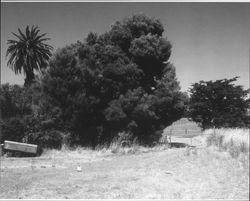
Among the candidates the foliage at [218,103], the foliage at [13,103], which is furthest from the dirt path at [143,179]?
the foliage at [218,103]

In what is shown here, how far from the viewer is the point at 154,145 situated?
1658cm

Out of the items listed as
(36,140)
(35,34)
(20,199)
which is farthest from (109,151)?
(35,34)

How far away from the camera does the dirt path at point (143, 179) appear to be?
7.16 meters

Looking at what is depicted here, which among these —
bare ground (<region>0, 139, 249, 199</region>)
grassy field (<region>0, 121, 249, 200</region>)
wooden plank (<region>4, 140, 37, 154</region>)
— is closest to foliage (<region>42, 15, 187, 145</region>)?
wooden plank (<region>4, 140, 37, 154</region>)

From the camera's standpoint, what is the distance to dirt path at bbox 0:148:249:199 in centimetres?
716

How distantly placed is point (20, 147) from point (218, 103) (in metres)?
19.3

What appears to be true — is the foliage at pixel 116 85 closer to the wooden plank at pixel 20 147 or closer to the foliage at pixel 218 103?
the wooden plank at pixel 20 147

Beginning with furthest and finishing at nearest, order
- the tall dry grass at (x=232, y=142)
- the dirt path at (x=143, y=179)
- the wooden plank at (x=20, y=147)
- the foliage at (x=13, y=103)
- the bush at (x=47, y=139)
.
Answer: the foliage at (x=13, y=103), the bush at (x=47, y=139), the wooden plank at (x=20, y=147), the tall dry grass at (x=232, y=142), the dirt path at (x=143, y=179)

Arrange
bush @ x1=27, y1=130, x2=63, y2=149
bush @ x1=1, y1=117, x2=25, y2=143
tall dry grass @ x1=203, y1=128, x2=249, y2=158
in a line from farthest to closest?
1. bush @ x1=27, y1=130, x2=63, y2=149
2. bush @ x1=1, y1=117, x2=25, y2=143
3. tall dry grass @ x1=203, y1=128, x2=249, y2=158

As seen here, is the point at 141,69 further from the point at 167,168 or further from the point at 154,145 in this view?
the point at 167,168

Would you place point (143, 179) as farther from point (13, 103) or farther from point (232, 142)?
point (13, 103)

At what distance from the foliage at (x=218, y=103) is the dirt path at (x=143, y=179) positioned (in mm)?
17709

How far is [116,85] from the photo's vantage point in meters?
17.3

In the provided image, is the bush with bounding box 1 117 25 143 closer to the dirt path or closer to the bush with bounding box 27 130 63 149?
the bush with bounding box 27 130 63 149
